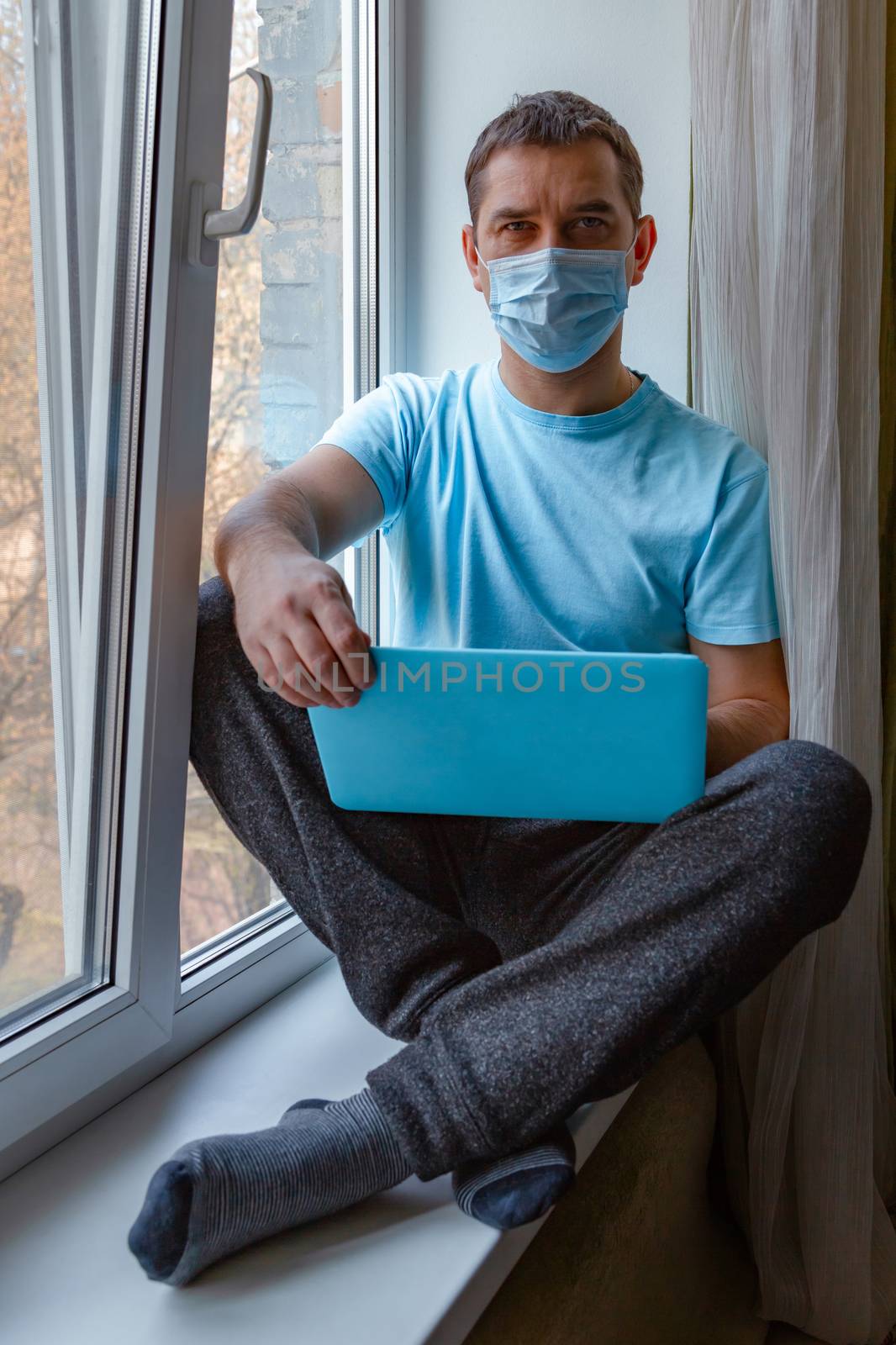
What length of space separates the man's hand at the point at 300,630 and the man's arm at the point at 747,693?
0.42 meters

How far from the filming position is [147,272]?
94cm

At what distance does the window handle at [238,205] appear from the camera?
0.92m

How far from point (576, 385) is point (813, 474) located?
0.32m

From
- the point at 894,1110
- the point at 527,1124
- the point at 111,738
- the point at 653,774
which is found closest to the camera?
the point at 527,1124

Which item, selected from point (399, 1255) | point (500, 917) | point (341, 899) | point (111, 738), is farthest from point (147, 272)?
point (399, 1255)

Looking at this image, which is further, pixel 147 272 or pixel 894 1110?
pixel 894 1110

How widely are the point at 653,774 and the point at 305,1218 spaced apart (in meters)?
0.45

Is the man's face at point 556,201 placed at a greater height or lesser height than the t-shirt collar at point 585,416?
greater

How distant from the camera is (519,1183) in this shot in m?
0.80

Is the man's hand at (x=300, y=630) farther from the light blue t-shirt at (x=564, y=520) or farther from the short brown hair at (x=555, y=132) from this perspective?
the short brown hair at (x=555, y=132)

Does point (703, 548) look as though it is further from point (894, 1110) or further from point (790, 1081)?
point (894, 1110)

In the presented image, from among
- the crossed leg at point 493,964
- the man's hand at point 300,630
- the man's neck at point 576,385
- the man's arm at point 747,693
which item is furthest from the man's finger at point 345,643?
the man's neck at point 576,385

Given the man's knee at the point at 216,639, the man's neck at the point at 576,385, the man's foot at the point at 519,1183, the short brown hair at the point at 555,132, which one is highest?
the short brown hair at the point at 555,132

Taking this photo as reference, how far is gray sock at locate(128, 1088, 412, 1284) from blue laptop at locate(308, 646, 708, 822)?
273mm
